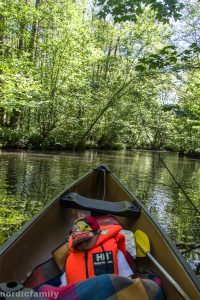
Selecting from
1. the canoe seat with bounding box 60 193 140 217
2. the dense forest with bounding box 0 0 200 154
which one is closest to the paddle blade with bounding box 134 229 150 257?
the canoe seat with bounding box 60 193 140 217

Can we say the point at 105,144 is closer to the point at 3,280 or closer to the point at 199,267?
the point at 199,267

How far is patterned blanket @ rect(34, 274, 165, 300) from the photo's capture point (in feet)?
4.84

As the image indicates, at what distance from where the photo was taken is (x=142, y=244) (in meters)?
2.76

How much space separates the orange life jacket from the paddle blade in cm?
55

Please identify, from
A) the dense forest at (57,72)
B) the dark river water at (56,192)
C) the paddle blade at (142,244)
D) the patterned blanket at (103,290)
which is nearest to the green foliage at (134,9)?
the dark river water at (56,192)

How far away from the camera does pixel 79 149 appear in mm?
20906

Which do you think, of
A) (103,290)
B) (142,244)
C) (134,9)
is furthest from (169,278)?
(134,9)

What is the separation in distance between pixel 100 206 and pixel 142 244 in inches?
34.1

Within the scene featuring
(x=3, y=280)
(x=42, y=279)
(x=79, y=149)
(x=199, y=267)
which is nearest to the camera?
(x=3, y=280)

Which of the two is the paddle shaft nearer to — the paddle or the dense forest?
the paddle

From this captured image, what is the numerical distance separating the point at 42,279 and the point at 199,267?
2098 millimetres

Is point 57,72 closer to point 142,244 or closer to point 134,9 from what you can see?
point 134,9

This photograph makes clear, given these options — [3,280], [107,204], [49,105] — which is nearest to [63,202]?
[107,204]

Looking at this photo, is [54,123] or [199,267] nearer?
[199,267]
